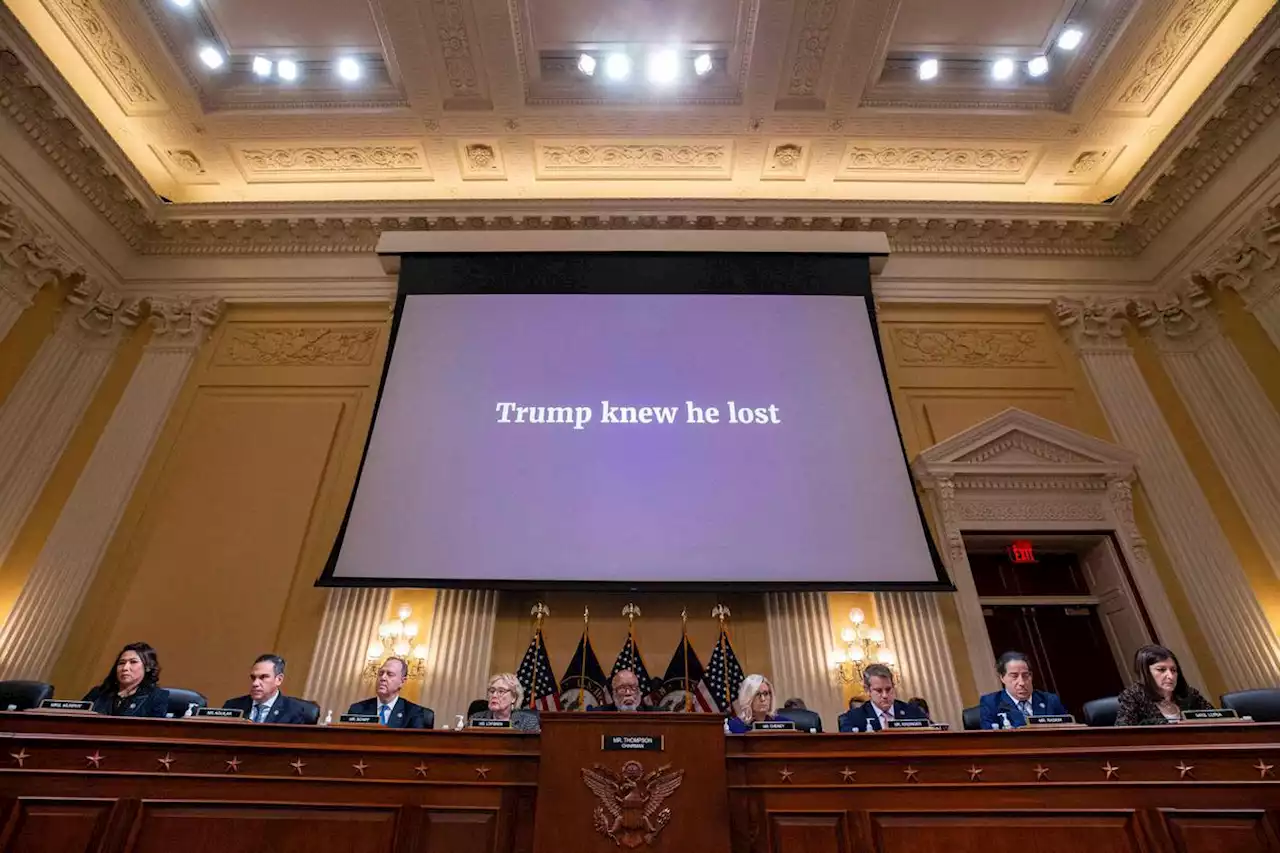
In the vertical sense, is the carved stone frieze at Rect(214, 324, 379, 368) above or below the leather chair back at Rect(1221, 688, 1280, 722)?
above

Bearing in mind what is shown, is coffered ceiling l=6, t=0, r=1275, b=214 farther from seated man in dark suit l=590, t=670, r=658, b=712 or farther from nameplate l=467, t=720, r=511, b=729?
nameplate l=467, t=720, r=511, b=729

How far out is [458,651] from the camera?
5211mm

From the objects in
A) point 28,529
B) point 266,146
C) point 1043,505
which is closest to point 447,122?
point 266,146

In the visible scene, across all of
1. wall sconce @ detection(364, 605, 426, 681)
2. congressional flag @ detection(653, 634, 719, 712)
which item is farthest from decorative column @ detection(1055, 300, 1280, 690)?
wall sconce @ detection(364, 605, 426, 681)

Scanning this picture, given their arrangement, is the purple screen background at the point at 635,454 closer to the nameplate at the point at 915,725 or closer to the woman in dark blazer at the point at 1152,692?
the woman in dark blazer at the point at 1152,692

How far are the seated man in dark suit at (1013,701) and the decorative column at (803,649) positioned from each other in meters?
1.58

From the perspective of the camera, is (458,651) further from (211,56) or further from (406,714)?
(211,56)

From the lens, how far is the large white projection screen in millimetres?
5133

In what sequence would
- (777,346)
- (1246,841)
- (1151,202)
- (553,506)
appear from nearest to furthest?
(1246,841) → (553,506) → (777,346) → (1151,202)

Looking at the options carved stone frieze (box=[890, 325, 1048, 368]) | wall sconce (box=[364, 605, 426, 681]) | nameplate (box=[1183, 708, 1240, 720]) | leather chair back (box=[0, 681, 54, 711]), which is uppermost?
carved stone frieze (box=[890, 325, 1048, 368])

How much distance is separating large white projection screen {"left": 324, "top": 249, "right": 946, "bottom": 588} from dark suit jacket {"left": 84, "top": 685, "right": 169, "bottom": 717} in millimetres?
1650

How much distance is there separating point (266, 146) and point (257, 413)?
9.79 ft

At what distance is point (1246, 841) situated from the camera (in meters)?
2.25

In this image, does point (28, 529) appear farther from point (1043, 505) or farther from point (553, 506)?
point (1043, 505)
